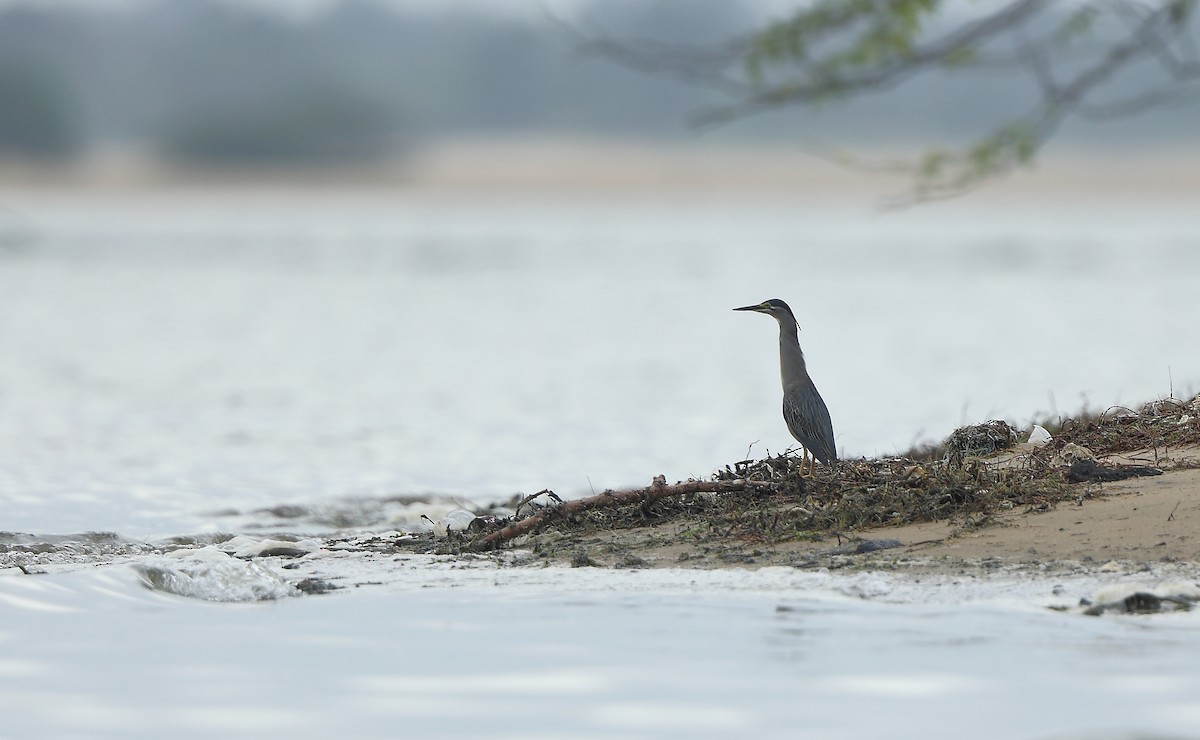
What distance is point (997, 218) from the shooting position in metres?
71.3

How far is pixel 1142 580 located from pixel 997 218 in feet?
220

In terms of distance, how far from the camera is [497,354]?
74.1 feet

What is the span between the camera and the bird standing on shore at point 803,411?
8.18 metres

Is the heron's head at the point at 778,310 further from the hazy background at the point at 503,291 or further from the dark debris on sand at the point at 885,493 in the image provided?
the hazy background at the point at 503,291

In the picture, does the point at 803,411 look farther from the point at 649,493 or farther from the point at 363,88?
the point at 363,88

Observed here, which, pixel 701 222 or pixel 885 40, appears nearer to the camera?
pixel 885 40

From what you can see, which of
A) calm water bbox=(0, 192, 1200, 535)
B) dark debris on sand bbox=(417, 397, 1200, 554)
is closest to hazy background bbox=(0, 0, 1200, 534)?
calm water bbox=(0, 192, 1200, 535)

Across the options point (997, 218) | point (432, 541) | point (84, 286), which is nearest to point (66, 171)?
point (997, 218)

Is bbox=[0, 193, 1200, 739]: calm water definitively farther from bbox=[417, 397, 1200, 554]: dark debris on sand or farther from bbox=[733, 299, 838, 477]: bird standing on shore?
bbox=[733, 299, 838, 477]: bird standing on shore

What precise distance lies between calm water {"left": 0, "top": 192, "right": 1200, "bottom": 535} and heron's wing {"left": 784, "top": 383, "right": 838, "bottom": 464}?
1.83 metres

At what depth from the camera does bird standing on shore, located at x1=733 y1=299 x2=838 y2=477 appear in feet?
26.8

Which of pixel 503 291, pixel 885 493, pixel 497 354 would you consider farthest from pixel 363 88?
pixel 885 493

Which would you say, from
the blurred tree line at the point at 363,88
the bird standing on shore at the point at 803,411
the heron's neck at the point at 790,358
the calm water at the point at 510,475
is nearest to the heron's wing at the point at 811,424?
the bird standing on shore at the point at 803,411

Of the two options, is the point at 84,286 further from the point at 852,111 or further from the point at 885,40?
the point at 852,111
